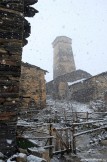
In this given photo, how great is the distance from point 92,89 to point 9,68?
2442 cm

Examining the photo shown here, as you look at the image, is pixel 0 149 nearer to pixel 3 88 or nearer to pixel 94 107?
pixel 3 88

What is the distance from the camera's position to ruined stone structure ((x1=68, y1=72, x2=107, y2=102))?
27438 millimetres

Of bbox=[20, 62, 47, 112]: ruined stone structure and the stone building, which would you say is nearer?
bbox=[20, 62, 47, 112]: ruined stone structure

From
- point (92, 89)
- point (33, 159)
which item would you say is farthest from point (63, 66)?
point (33, 159)

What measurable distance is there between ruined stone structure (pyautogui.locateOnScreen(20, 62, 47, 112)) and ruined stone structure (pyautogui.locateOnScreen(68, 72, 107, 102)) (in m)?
7.88

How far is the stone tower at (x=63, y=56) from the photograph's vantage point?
146ft

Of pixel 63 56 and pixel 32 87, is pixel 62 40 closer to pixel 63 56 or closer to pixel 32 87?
pixel 63 56

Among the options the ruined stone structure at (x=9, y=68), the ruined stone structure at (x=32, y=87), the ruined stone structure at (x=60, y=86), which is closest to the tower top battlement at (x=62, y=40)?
the ruined stone structure at (x=60, y=86)

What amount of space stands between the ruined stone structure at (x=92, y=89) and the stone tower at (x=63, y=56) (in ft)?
42.9

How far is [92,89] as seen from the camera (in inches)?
1115

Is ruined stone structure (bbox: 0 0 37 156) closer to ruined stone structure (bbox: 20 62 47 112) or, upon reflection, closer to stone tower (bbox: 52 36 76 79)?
ruined stone structure (bbox: 20 62 47 112)

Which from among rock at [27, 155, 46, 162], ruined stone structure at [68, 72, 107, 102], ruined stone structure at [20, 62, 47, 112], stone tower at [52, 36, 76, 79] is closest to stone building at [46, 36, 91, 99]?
stone tower at [52, 36, 76, 79]

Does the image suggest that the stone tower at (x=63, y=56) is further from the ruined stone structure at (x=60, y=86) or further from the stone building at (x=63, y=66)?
the ruined stone structure at (x=60, y=86)

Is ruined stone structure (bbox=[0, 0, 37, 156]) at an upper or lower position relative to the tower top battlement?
lower
